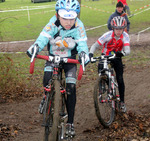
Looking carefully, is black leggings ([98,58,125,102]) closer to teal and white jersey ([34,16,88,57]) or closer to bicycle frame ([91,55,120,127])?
bicycle frame ([91,55,120,127])

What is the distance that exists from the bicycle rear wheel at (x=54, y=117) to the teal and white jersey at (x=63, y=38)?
675 mm

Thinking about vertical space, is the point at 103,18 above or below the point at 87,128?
above

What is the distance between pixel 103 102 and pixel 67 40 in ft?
5.45

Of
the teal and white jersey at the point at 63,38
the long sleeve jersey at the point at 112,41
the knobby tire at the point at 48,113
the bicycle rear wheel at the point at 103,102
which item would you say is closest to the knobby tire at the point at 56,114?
the knobby tire at the point at 48,113

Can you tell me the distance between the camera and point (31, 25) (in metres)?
22.4

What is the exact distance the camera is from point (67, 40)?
15.3 ft

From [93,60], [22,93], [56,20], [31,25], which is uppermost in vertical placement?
[31,25]

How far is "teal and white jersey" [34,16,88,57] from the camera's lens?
4617mm

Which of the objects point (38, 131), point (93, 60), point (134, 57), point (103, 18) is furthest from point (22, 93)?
point (103, 18)

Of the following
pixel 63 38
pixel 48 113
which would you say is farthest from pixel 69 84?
pixel 63 38

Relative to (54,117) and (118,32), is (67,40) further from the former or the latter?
(118,32)

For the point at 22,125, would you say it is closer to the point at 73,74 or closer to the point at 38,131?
the point at 38,131

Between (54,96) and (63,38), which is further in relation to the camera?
(63,38)

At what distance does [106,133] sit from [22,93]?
327 cm
